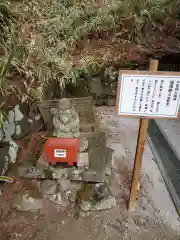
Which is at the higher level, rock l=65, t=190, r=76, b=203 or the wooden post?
the wooden post

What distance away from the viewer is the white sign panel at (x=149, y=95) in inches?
61.2

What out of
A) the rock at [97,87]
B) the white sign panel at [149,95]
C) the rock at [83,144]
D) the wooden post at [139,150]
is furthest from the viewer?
the rock at [97,87]

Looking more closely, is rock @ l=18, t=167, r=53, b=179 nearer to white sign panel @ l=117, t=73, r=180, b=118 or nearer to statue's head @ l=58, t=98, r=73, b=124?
statue's head @ l=58, t=98, r=73, b=124

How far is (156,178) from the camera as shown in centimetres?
247

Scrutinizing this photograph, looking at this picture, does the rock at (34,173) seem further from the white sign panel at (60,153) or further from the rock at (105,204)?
the rock at (105,204)

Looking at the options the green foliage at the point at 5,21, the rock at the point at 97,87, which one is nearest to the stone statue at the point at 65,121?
the green foliage at the point at 5,21

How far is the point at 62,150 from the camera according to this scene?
82.7 inches

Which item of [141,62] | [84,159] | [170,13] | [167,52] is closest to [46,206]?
[84,159]

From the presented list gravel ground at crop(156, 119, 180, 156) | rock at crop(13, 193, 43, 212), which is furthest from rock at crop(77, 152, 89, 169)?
gravel ground at crop(156, 119, 180, 156)

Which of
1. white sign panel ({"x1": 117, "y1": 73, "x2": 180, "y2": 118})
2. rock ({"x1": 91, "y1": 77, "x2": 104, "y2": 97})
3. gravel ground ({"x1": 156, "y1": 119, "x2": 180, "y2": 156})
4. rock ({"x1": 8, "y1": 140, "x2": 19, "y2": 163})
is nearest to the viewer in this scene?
white sign panel ({"x1": 117, "y1": 73, "x2": 180, "y2": 118})

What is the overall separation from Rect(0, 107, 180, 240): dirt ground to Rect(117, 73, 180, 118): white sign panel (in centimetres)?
102

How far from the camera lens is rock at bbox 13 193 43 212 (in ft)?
6.78

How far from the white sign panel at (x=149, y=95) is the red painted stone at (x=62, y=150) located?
668 mm

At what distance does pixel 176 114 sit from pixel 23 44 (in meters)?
2.28
